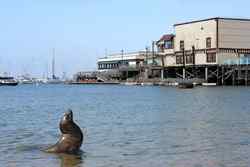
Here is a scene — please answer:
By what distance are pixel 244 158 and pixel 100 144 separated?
310 inches

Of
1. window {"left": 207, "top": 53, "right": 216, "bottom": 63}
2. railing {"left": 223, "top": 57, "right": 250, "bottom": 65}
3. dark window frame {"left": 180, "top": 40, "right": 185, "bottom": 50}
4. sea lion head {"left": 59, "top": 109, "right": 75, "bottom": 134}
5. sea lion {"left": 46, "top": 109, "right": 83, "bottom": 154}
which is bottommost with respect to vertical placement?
sea lion {"left": 46, "top": 109, "right": 83, "bottom": 154}

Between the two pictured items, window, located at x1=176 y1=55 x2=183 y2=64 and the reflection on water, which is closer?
the reflection on water

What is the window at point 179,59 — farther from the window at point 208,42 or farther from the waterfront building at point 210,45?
the window at point 208,42

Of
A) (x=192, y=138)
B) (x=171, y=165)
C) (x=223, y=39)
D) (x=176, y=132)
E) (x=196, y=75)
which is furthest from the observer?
(x=196, y=75)

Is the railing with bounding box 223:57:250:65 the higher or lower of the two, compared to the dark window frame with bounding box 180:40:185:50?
lower

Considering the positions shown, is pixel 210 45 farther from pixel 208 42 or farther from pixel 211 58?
pixel 211 58

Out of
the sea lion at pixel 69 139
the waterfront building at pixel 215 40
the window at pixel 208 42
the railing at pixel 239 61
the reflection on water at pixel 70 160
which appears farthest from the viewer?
the window at pixel 208 42

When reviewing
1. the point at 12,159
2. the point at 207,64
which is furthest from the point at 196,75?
the point at 12,159

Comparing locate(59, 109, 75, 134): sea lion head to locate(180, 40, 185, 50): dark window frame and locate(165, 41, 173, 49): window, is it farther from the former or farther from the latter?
locate(165, 41, 173, 49): window

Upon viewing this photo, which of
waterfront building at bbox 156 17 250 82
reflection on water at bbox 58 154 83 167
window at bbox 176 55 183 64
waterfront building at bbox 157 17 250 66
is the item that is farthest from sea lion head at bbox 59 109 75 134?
window at bbox 176 55 183 64

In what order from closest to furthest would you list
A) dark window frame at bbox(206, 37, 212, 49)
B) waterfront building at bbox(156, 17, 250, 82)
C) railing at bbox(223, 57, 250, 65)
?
1. railing at bbox(223, 57, 250, 65)
2. waterfront building at bbox(156, 17, 250, 82)
3. dark window frame at bbox(206, 37, 212, 49)

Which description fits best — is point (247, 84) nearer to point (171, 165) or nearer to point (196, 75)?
point (196, 75)

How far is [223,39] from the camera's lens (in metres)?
168

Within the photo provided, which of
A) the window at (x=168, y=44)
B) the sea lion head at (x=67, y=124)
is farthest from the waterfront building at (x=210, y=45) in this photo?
the sea lion head at (x=67, y=124)
